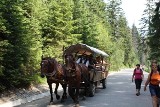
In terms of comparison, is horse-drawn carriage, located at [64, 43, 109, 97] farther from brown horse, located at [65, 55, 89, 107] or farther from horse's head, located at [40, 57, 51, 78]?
horse's head, located at [40, 57, 51, 78]

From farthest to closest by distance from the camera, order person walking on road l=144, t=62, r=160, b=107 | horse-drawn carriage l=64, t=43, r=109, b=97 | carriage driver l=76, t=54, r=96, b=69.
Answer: carriage driver l=76, t=54, r=96, b=69 < horse-drawn carriage l=64, t=43, r=109, b=97 < person walking on road l=144, t=62, r=160, b=107

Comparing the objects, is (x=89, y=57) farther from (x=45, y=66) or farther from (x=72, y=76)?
(x=45, y=66)

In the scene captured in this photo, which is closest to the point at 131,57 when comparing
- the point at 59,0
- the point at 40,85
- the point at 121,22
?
the point at 121,22

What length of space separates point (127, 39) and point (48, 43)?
304ft

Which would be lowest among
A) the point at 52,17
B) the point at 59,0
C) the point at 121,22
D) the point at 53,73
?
the point at 53,73

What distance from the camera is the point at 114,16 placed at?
99.8 m

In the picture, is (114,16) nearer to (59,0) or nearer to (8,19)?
(59,0)

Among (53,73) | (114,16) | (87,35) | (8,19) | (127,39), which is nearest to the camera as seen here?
(53,73)

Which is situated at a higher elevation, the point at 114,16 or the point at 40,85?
the point at 114,16

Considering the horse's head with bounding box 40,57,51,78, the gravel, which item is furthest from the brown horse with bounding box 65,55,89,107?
the gravel

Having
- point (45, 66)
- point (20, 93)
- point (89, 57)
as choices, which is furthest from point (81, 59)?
point (45, 66)

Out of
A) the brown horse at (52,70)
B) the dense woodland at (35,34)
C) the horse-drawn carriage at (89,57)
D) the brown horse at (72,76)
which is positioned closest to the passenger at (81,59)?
the horse-drawn carriage at (89,57)

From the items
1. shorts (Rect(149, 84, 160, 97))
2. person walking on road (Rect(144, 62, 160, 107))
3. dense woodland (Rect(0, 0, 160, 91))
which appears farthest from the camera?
dense woodland (Rect(0, 0, 160, 91))

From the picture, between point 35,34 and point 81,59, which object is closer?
point 81,59
